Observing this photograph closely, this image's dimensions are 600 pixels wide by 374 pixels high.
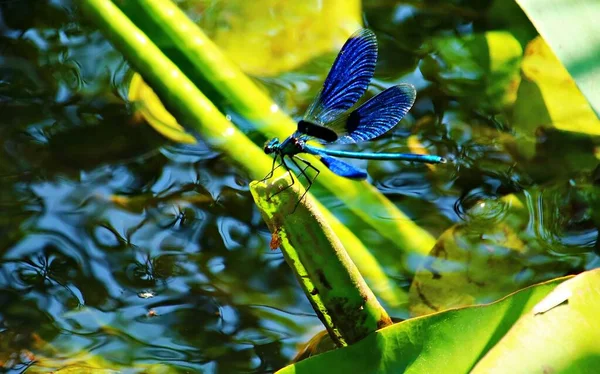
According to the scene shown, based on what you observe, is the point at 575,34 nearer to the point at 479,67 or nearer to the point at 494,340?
the point at 494,340

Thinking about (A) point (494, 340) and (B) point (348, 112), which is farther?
(B) point (348, 112)

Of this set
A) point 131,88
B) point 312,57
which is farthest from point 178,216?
point 312,57

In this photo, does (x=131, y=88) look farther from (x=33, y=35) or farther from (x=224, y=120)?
(x=224, y=120)

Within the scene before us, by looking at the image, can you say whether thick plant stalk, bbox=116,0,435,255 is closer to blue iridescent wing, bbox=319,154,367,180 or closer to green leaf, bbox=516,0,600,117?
blue iridescent wing, bbox=319,154,367,180

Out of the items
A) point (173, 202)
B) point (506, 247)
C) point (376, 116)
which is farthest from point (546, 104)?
point (173, 202)

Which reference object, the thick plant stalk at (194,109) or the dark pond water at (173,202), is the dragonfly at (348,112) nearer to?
the thick plant stalk at (194,109)

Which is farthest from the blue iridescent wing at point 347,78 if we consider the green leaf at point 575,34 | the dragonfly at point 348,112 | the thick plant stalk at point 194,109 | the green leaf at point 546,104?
the green leaf at point 546,104

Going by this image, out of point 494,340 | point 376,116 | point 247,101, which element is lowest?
point 494,340
